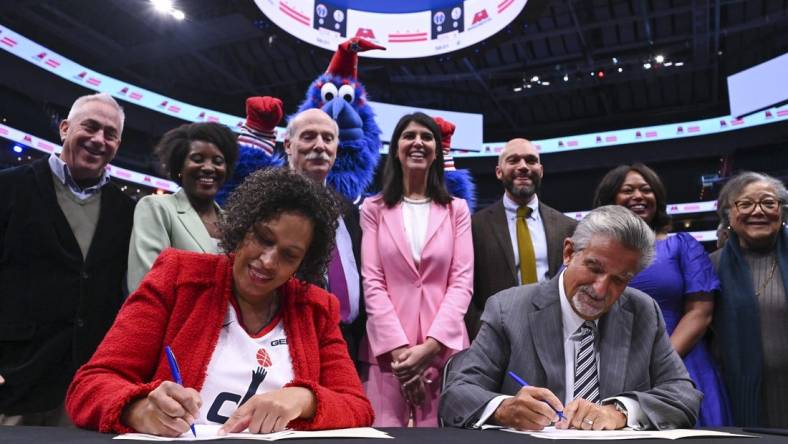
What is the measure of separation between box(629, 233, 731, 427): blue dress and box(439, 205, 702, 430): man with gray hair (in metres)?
0.71

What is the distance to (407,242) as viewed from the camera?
7.47 feet

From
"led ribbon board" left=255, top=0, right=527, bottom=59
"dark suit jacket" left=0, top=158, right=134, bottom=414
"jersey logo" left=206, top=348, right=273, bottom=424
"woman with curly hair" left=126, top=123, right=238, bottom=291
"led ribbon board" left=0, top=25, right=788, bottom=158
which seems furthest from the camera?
"led ribbon board" left=0, top=25, right=788, bottom=158

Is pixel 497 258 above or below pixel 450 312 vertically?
above

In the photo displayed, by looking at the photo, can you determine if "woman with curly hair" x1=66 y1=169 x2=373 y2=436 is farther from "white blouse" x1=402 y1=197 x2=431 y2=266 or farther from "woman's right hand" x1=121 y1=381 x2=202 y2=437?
"white blouse" x1=402 y1=197 x2=431 y2=266

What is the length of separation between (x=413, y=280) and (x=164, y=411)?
51.1 inches

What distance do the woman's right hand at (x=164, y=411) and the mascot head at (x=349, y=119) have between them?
1713 millimetres

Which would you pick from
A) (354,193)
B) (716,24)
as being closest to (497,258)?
(354,193)

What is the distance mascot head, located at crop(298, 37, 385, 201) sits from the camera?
9.12 ft

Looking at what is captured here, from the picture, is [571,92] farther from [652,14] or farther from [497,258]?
[497,258]

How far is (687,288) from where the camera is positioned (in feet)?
7.72

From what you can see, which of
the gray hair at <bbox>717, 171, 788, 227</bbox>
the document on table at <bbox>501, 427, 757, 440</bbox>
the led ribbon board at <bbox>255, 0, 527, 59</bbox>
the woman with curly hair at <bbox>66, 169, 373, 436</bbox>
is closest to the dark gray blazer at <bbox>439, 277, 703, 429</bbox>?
the document on table at <bbox>501, 427, 757, 440</bbox>

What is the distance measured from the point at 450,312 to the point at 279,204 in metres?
0.94

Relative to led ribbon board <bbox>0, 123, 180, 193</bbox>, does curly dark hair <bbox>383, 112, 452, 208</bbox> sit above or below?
below

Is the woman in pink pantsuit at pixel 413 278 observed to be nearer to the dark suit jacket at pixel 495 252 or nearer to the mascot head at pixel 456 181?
the dark suit jacket at pixel 495 252
